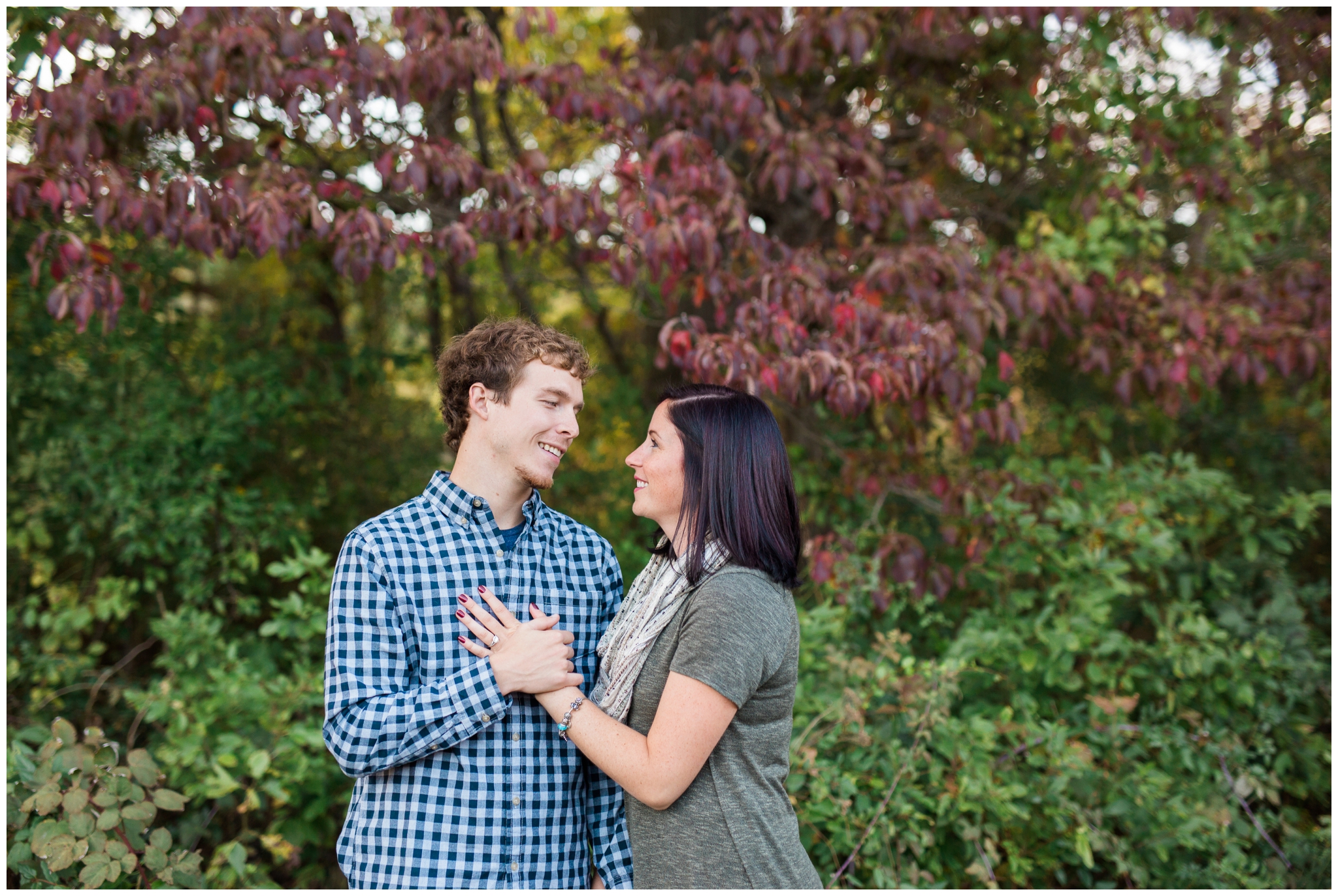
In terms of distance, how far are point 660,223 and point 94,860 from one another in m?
2.59

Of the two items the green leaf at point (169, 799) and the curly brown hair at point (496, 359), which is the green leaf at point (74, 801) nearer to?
the green leaf at point (169, 799)

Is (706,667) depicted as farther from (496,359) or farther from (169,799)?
(169,799)

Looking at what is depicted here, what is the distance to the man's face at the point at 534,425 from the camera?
2008mm

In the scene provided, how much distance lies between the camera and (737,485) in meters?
1.82

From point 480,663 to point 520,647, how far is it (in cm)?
8

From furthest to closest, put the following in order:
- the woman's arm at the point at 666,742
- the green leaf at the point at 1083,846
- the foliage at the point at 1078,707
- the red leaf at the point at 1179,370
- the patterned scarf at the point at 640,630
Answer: the red leaf at the point at 1179,370 → the foliage at the point at 1078,707 → the green leaf at the point at 1083,846 → the patterned scarf at the point at 640,630 → the woman's arm at the point at 666,742

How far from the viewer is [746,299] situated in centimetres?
368

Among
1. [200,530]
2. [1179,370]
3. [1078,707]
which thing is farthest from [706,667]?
[200,530]

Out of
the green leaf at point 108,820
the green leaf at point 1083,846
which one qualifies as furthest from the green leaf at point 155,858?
the green leaf at point 1083,846

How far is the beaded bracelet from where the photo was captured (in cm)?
173

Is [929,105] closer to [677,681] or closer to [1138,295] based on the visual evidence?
[1138,295]

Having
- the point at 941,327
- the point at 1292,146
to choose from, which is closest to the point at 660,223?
the point at 941,327

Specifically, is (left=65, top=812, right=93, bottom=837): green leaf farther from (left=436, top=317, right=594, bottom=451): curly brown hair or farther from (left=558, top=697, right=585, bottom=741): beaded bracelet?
(left=558, top=697, right=585, bottom=741): beaded bracelet

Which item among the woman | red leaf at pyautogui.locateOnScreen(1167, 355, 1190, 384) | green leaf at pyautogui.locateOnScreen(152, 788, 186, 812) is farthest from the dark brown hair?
red leaf at pyautogui.locateOnScreen(1167, 355, 1190, 384)
